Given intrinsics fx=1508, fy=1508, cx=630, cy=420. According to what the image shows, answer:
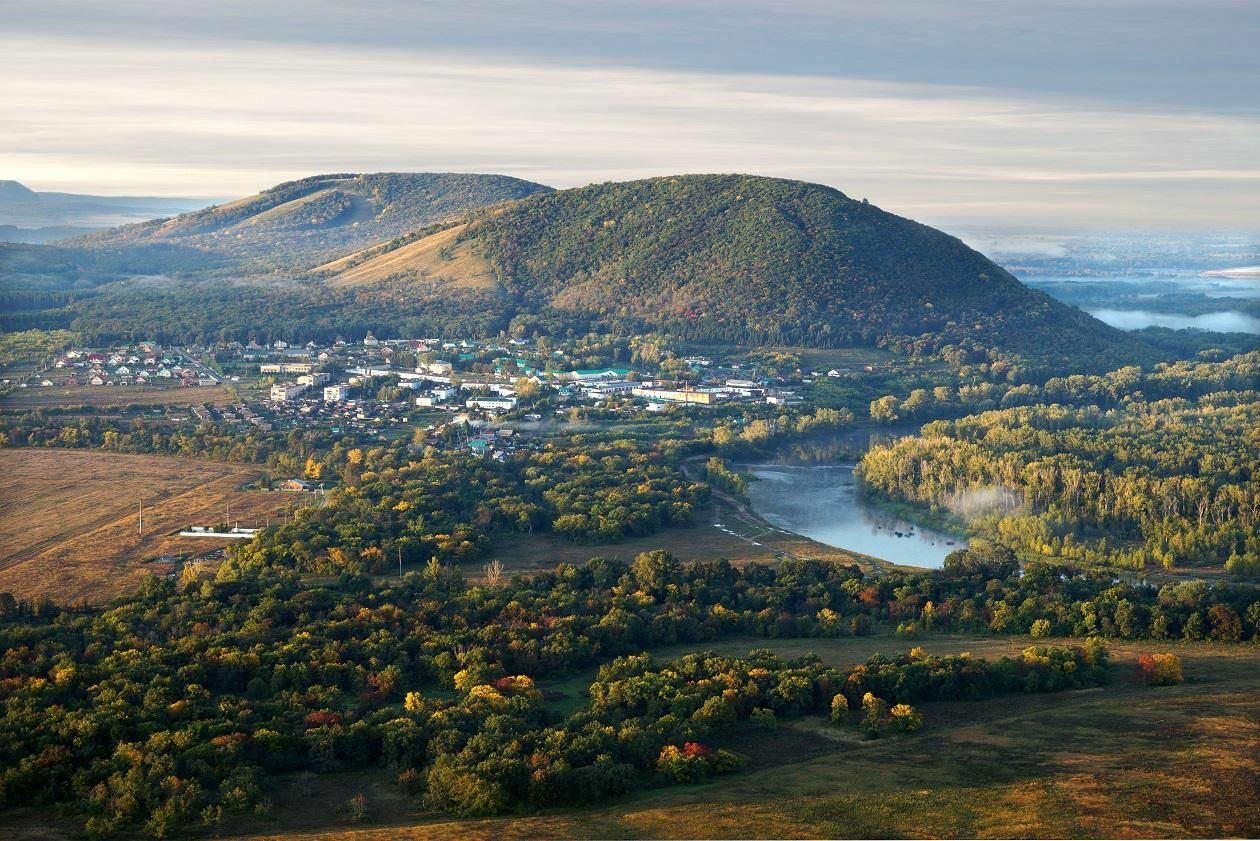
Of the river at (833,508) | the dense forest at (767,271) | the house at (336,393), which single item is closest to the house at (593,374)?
the dense forest at (767,271)

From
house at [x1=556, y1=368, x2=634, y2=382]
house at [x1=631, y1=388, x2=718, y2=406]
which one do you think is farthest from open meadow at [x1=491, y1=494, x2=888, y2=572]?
house at [x1=556, y1=368, x2=634, y2=382]

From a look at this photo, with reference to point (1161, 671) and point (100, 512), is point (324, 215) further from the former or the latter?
point (1161, 671)

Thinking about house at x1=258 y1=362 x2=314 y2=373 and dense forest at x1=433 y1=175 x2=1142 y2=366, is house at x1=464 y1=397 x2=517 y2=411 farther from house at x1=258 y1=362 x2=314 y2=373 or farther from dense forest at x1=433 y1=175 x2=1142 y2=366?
dense forest at x1=433 y1=175 x2=1142 y2=366

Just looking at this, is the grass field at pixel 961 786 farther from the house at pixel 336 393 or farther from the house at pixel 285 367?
the house at pixel 285 367

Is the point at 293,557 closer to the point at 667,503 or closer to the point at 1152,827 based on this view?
the point at 667,503

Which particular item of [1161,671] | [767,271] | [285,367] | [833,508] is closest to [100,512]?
[833,508]
